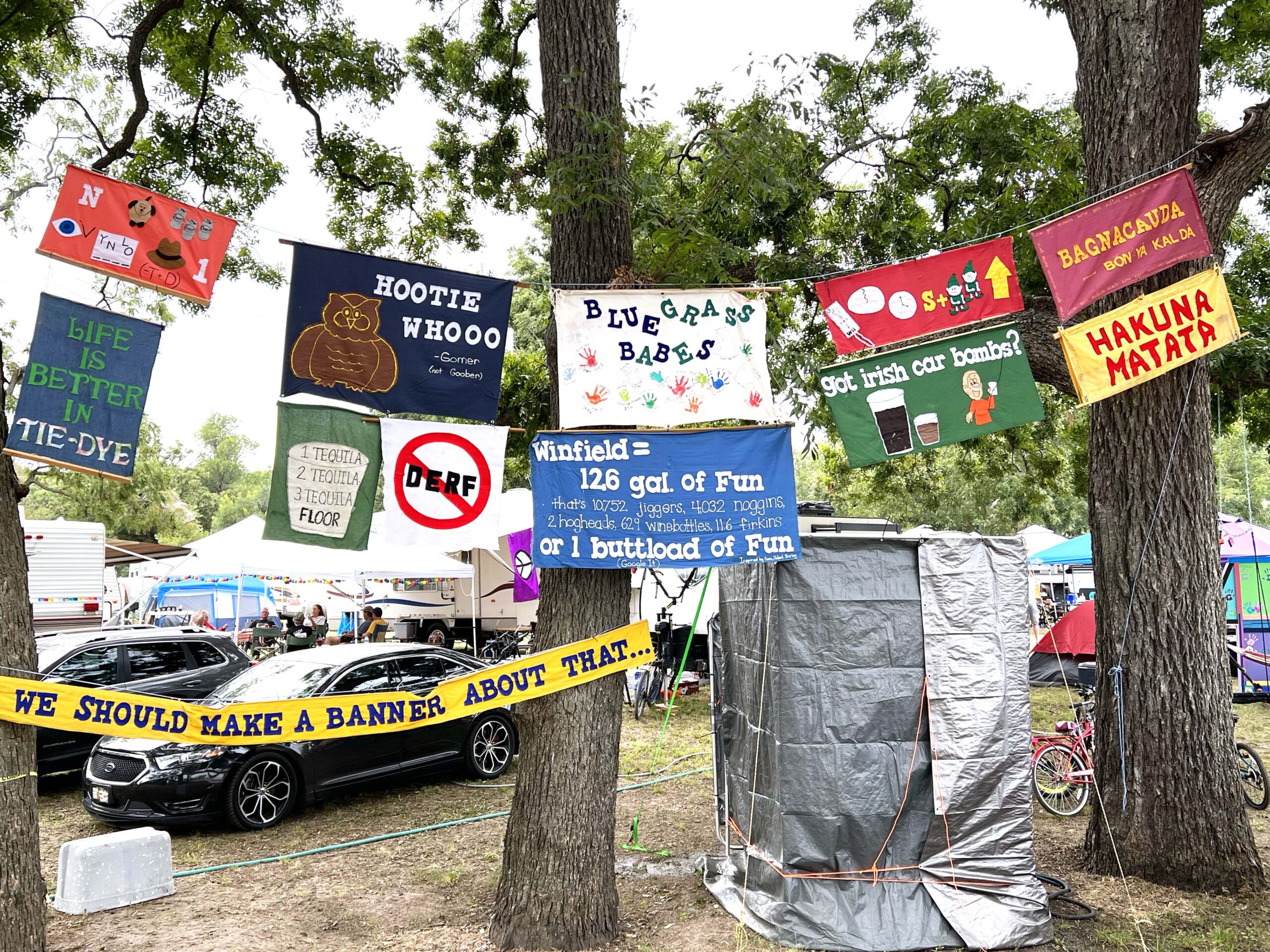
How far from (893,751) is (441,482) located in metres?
3.28

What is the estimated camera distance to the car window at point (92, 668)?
9430 millimetres

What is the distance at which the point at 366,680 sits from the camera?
9.10m

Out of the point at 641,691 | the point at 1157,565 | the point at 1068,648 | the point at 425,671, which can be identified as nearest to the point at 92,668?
the point at 425,671

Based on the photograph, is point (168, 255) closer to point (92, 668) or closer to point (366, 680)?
point (366, 680)

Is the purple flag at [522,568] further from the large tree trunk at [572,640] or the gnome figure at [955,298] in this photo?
the gnome figure at [955,298]

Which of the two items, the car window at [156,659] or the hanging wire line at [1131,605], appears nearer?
the hanging wire line at [1131,605]

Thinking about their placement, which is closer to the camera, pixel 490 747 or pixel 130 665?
pixel 130 665

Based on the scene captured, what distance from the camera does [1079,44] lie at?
7016 mm

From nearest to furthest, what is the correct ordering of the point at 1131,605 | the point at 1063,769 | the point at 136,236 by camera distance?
the point at 136,236
the point at 1131,605
the point at 1063,769

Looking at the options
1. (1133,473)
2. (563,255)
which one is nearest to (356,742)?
(563,255)

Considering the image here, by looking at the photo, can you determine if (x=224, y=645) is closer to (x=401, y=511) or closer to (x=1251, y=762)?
(x=401, y=511)

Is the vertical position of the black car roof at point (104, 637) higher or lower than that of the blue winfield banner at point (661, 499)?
lower

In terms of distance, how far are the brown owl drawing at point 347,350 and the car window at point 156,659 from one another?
21.0ft

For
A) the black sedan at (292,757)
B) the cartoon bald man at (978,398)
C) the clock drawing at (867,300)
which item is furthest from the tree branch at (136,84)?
the cartoon bald man at (978,398)
